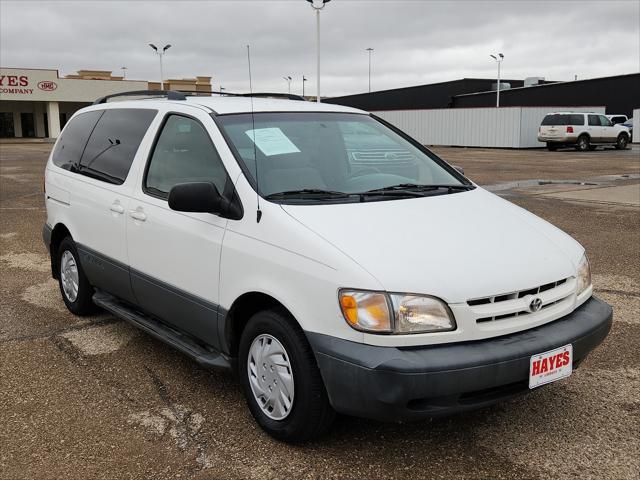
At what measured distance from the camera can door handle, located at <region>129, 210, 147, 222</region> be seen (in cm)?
406

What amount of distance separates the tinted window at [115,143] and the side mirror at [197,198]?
1201 millimetres

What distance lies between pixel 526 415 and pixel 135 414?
2121mm

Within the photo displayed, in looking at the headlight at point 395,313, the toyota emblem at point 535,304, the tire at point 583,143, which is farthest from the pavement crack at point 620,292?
the tire at point 583,143

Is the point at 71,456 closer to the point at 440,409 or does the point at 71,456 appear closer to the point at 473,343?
the point at 440,409

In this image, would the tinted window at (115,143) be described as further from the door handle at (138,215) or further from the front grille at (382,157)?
the front grille at (382,157)

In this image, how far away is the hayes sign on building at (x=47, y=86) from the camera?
48.9 metres

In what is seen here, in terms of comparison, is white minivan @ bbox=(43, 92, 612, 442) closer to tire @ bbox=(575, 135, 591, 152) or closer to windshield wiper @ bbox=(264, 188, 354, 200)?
windshield wiper @ bbox=(264, 188, 354, 200)

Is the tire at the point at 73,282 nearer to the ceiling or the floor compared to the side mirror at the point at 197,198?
nearer to the floor

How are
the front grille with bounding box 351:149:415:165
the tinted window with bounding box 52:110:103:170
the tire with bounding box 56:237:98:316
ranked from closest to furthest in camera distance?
1. the front grille with bounding box 351:149:415:165
2. the tire with bounding box 56:237:98:316
3. the tinted window with bounding box 52:110:103:170

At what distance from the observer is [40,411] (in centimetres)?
361

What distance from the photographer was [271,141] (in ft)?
12.3

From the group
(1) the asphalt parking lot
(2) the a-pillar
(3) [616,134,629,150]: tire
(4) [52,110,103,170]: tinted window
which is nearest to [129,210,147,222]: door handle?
(1) the asphalt parking lot

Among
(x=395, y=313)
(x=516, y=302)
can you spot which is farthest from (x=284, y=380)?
(x=516, y=302)

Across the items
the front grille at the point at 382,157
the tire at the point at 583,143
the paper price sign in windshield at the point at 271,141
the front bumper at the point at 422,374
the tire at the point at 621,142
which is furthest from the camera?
the tire at the point at 621,142
